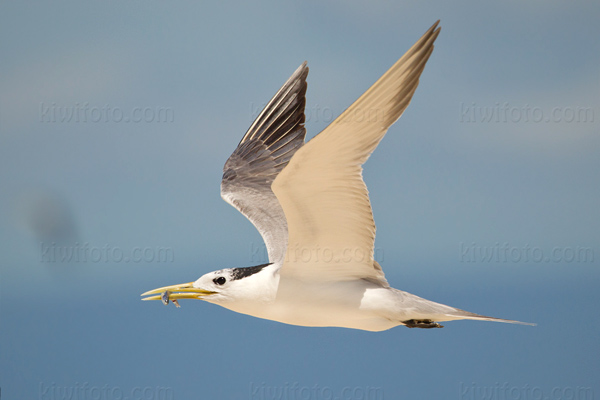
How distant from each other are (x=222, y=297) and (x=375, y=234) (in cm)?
130

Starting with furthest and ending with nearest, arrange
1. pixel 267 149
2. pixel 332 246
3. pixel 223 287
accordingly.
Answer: pixel 267 149 < pixel 223 287 < pixel 332 246

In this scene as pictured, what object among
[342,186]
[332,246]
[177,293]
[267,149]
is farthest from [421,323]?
[267,149]

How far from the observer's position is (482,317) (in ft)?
15.3

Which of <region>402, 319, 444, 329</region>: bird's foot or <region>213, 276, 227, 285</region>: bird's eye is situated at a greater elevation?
<region>213, 276, 227, 285</region>: bird's eye

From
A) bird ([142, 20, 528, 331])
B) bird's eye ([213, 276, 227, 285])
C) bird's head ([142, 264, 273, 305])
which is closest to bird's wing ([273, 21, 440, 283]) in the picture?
bird ([142, 20, 528, 331])

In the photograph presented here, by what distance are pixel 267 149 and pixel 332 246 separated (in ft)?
8.35

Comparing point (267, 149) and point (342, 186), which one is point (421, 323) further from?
point (267, 149)

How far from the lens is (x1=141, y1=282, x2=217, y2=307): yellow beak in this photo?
207 inches

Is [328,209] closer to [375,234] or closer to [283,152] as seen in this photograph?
[375,234]

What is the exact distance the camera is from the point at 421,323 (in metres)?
5.22

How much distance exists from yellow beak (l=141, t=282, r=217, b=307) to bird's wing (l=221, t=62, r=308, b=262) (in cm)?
134

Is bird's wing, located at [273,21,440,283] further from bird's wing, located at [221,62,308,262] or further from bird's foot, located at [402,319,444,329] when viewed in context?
bird's wing, located at [221,62,308,262]

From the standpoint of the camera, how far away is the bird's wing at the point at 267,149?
6688 millimetres

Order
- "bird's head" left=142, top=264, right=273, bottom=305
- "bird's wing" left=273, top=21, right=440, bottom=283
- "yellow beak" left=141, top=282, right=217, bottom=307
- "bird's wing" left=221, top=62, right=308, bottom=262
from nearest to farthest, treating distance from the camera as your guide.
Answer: "bird's wing" left=273, top=21, right=440, bottom=283, "bird's head" left=142, top=264, right=273, bottom=305, "yellow beak" left=141, top=282, right=217, bottom=307, "bird's wing" left=221, top=62, right=308, bottom=262
